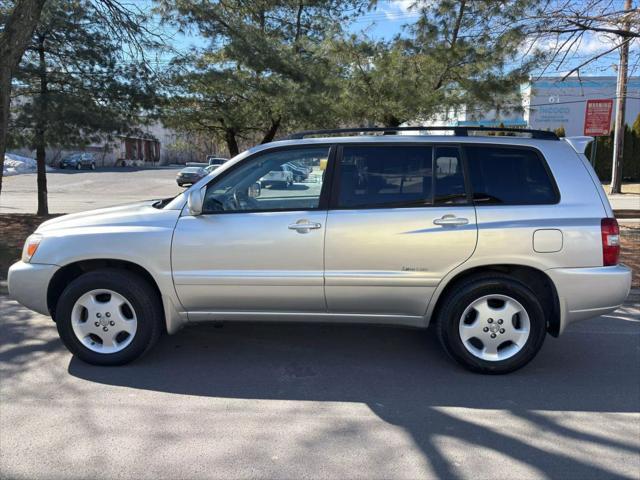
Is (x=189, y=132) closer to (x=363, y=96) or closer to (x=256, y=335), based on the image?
(x=363, y=96)

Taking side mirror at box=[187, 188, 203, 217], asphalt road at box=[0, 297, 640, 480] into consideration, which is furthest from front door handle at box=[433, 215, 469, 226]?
side mirror at box=[187, 188, 203, 217]

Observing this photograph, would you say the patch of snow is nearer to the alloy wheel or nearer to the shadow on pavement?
the shadow on pavement

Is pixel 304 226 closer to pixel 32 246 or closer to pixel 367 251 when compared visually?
pixel 367 251

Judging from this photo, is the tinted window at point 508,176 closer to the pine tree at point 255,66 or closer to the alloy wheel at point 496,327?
the alloy wheel at point 496,327

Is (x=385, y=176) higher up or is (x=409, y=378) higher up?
(x=385, y=176)

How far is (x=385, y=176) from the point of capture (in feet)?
13.3

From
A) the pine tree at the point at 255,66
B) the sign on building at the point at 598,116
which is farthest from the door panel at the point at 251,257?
the sign on building at the point at 598,116

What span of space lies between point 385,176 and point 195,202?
148 centimetres

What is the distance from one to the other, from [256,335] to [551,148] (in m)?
3.05

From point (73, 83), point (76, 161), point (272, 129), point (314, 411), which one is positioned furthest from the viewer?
point (76, 161)

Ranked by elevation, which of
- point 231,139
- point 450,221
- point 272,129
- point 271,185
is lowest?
point 450,221

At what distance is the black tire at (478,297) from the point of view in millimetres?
3947

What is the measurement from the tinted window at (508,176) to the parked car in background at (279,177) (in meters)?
1.44

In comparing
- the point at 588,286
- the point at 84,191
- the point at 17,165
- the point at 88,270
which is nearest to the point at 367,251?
the point at 588,286
